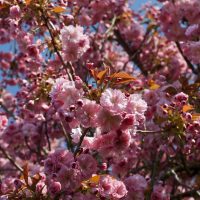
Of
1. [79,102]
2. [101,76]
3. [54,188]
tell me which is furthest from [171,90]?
[54,188]

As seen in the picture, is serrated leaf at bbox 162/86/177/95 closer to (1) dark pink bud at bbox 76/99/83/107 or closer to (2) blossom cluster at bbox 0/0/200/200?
(2) blossom cluster at bbox 0/0/200/200

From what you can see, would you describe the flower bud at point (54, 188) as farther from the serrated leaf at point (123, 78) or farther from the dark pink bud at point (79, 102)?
the serrated leaf at point (123, 78)

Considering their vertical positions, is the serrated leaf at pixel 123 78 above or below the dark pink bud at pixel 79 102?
above

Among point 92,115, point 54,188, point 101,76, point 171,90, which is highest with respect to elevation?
point 101,76

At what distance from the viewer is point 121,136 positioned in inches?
52.2

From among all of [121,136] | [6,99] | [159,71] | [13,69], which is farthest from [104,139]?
[6,99]

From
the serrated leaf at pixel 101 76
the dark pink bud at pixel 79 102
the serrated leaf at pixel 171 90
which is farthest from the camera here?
the serrated leaf at pixel 171 90

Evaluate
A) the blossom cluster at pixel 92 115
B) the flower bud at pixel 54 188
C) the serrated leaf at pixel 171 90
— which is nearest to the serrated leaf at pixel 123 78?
the blossom cluster at pixel 92 115

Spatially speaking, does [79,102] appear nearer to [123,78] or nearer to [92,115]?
[92,115]

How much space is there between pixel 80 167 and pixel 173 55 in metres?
3.09

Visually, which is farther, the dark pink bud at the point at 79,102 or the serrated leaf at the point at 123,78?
the serrated leaf at the point at 123,78

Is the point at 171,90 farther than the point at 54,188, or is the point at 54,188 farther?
the point at 171,90

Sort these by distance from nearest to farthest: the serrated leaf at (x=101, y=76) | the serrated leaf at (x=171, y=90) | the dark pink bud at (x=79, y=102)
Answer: the dark pink bud at (x=79, y=102)
the serrated leaf at (x=101, y=76)
the serrated leaf at (x=171, y=90)

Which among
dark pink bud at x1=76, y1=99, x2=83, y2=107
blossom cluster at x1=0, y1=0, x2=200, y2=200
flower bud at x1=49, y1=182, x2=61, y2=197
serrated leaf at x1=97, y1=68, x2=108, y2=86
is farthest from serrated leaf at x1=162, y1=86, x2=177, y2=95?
flower bud at x1=49, y1=182, x2=61, y2=197
